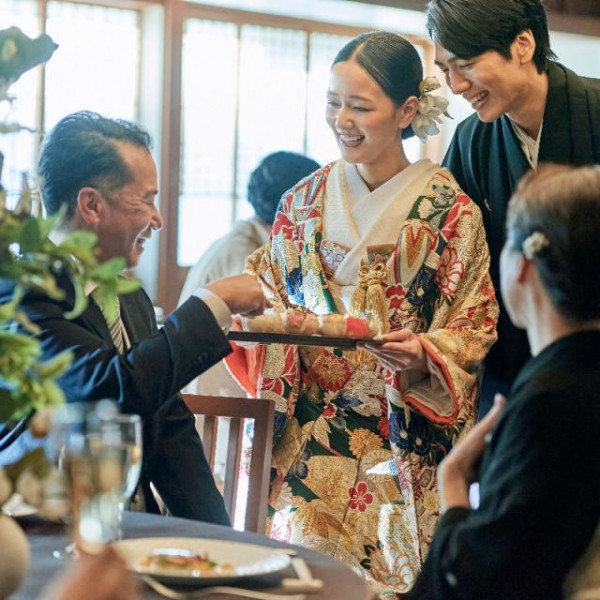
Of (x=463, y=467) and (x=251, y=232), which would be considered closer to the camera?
(x=463, y=467)

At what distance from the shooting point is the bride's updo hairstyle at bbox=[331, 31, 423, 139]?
8.92 feet

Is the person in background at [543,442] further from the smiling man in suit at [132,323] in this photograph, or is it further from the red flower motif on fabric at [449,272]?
the red flower motif on fabric at [449,272]

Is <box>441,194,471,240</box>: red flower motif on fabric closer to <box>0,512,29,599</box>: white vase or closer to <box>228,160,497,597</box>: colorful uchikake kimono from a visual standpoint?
<box>228,160,497,597</box>: colorful uchikake kimono

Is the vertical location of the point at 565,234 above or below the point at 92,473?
above

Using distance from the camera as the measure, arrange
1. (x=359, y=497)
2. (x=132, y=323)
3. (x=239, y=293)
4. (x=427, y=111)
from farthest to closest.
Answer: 1. (x=427, y=111)
2. (x=359, y=497)
3. (x=132, y=323)
4. (x=239, y=293)

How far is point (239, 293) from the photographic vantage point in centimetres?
224

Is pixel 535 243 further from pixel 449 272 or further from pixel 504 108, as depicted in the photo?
pixel 504 108

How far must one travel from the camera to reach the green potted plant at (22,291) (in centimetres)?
118

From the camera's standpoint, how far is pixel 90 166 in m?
2.32

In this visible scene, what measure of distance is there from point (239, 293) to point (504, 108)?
92 cm

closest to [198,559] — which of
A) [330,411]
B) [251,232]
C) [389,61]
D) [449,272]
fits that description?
[330,411]

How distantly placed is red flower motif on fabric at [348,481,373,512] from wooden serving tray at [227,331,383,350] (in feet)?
1.29

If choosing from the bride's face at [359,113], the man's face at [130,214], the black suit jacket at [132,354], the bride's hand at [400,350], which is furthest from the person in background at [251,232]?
the black suit jacket at [132,354]

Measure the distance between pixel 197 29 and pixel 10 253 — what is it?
432cm
